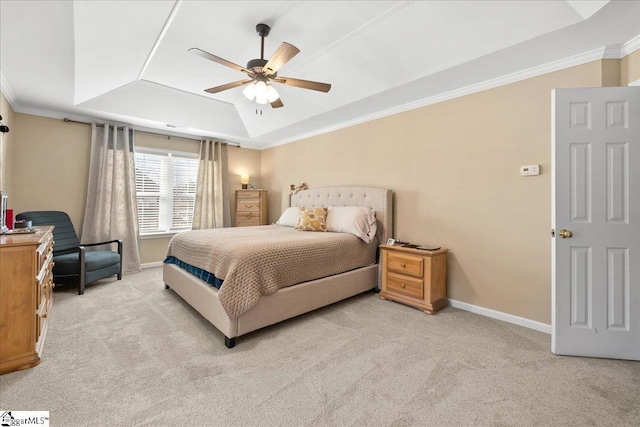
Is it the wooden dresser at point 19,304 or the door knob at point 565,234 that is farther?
the door knob at point 565,234

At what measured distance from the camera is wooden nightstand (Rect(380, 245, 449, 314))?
2.99 meters

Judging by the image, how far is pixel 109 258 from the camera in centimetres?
383

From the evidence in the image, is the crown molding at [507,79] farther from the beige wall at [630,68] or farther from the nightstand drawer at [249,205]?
the nightstand drawer at [249,205]

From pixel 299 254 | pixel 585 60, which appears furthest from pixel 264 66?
pixel 585 60

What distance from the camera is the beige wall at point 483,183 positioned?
2.61 meters

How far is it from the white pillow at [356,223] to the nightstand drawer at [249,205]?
2211 millimetres

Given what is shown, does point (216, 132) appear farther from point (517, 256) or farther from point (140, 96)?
point (517, 256)

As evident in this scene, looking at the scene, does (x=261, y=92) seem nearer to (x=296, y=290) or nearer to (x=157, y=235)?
(x=296, y=290)

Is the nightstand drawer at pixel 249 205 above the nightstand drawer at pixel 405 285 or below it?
above

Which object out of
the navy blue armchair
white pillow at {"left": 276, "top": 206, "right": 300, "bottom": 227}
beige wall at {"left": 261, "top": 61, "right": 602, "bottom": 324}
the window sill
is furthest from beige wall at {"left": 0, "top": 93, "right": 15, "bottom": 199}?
beige wall at {"left": 261, "top": 61, "right": 602, "bottom": 324}

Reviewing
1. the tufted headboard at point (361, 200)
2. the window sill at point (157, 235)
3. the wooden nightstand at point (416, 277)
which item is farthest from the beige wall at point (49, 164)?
the wooden nightstand at point (416, 277)

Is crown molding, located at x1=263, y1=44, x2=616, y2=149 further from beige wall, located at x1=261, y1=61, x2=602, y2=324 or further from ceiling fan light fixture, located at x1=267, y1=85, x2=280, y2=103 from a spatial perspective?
ceiling fan light fixture, located at x1=267, y1=85, x2=280, y2=103

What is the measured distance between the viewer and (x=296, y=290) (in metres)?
2.71

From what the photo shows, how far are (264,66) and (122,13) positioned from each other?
1.22 m
